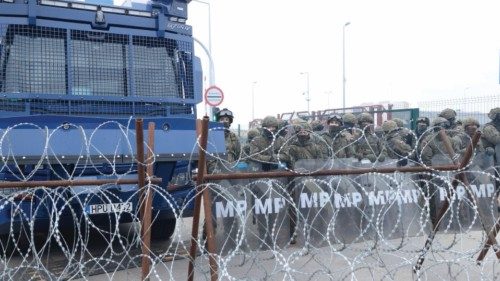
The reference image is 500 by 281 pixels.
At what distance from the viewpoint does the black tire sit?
748 centimetres

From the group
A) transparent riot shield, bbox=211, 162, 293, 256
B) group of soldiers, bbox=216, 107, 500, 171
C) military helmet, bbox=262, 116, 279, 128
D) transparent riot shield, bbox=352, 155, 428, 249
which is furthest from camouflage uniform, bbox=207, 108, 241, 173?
transparent riot shield, bbox=352, 155, 428, 249

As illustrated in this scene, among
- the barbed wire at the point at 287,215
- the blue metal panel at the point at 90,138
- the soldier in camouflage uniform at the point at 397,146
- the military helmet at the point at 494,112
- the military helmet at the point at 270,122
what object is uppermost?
the military helmet at the point at 494,112

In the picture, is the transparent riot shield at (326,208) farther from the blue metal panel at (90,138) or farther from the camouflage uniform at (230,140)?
the camouflage uniform at (230,140)

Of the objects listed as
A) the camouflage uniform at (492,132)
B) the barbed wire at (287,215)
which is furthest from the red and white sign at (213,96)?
the barbed wire at (287,215)

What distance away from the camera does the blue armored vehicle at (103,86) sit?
18.7 ft

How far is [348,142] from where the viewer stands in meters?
8.08

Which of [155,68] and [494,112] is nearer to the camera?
[155,68]

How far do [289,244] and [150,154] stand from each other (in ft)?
6.88

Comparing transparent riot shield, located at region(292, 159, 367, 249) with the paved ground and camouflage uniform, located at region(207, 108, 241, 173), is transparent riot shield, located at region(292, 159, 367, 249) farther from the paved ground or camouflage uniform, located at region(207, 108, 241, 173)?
camouflage uniform, located at region(207, 108, 241, 173)

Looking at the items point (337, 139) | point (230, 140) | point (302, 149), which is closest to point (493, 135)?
point (337, 139)

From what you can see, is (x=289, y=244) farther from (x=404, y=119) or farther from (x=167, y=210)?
(x=404, y=119)

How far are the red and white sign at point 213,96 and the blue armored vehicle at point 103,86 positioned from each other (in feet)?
21.3

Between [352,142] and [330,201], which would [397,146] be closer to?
[352,142]

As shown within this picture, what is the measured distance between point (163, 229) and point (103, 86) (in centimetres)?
218
